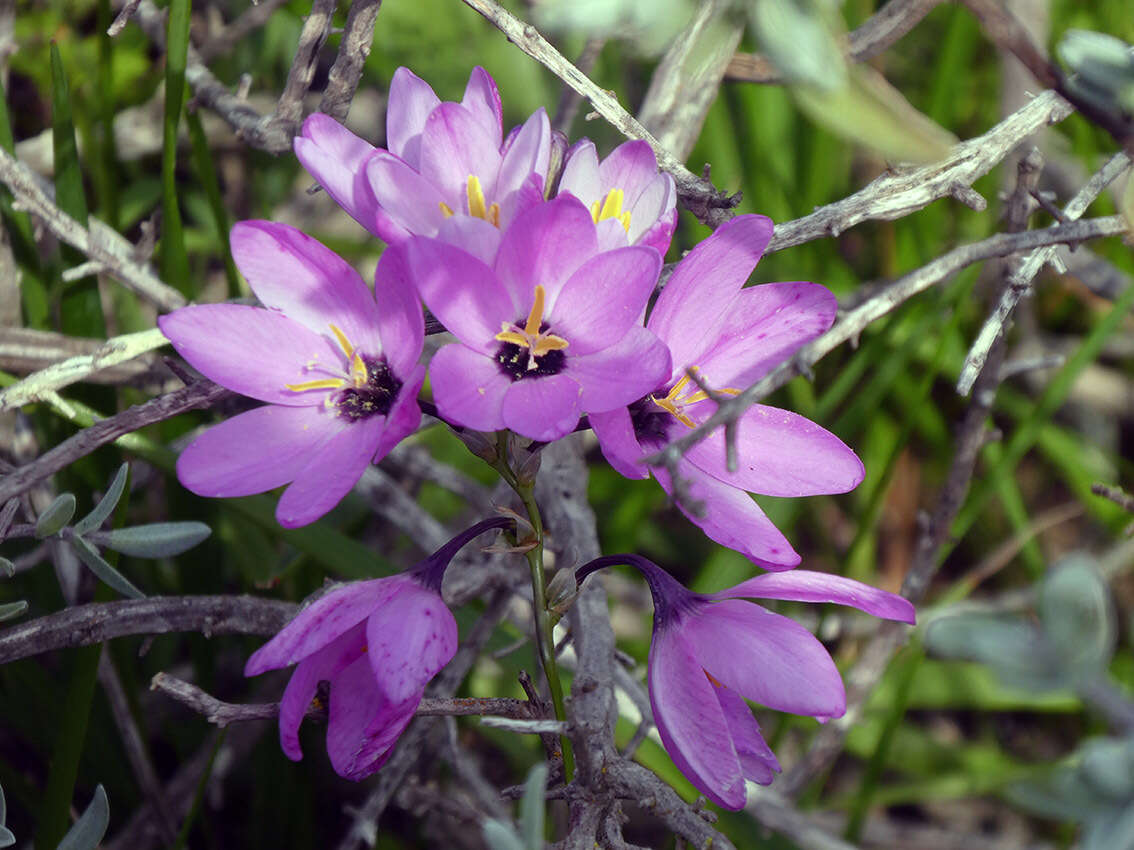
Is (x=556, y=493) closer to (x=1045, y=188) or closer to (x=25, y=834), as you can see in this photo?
(x=25, y=834)

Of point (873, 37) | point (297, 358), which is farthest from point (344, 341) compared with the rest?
point (873, 37)

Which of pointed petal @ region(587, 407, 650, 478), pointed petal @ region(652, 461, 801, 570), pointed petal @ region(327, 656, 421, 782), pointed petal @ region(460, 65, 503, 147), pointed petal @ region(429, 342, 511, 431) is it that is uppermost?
pointed petal @ region(460, 65, 503, 147)

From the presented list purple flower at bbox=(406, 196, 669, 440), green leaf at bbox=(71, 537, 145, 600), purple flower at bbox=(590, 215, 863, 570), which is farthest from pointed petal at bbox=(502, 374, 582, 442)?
green leaf at bbox=(71, 537, 145, 600)

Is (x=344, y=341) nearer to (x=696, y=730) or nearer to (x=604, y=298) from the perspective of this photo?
(x=604, y=298)

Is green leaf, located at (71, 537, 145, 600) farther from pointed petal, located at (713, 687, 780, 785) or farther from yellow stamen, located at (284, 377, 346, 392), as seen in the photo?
pointed petal, located at (713, 687, 780, 785)

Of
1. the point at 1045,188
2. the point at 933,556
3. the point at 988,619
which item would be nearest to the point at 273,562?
the point at 933,556

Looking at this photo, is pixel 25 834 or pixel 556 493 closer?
pixel 556 493

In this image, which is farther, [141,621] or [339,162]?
[141,621]
